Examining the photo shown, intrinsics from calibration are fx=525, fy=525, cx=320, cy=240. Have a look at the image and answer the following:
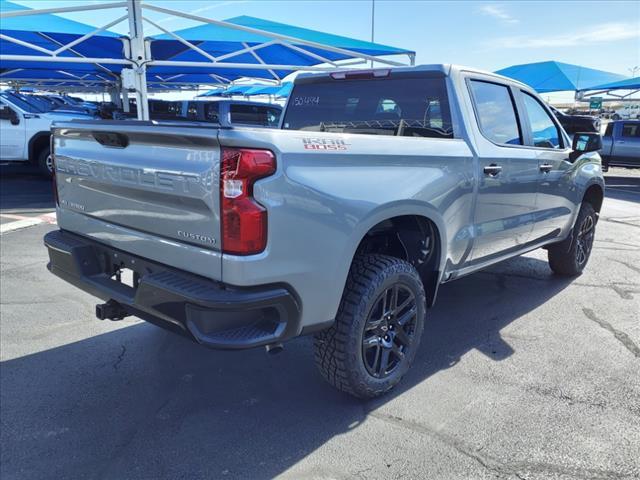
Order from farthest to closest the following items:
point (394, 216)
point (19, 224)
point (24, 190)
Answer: point (24, 190) → point (19, 224) → point (394, 216)

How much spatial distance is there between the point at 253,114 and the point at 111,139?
9.69 meters

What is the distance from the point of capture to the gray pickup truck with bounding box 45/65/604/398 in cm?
228

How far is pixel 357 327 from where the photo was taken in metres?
2.78

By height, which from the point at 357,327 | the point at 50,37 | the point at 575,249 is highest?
the point at 50,37

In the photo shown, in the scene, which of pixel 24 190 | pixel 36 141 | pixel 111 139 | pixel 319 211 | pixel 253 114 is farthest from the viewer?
pixel 253 114

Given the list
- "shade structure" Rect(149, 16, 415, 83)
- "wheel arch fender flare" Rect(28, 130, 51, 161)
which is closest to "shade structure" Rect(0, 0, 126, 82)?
"shade structure" Rect(149, 16, 415, 83)

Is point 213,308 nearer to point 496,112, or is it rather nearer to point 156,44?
point 496,112

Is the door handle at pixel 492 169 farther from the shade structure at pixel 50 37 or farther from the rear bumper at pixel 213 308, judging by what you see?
the shade structure at pixel 50 37

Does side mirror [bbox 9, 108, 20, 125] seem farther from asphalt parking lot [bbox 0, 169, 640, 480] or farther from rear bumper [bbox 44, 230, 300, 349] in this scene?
rear bumper [bbox 44, 230, 300, 349]

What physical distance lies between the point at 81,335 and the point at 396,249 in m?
2.46

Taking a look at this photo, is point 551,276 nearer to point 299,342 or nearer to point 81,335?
point 299,342

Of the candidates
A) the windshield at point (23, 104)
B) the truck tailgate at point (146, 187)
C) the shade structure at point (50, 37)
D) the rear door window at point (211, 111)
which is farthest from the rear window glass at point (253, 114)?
the truck tailgate at point (146, 187)

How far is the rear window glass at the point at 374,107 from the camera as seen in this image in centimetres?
360

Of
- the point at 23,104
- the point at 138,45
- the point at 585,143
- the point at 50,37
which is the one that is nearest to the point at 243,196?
the point at 585,143
